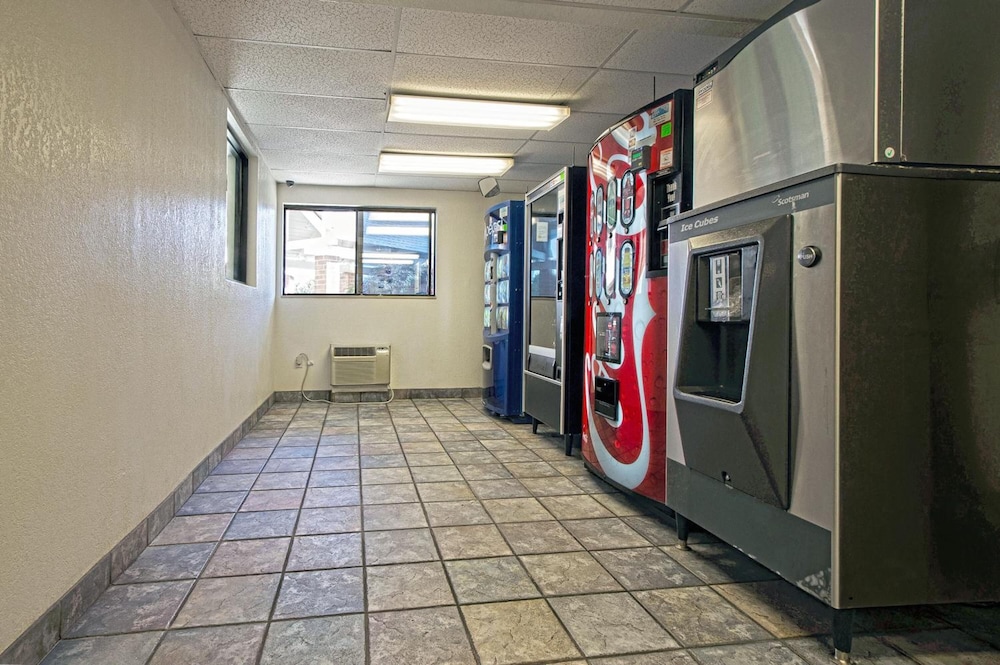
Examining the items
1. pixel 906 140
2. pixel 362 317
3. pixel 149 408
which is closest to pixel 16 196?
pixel 149 408

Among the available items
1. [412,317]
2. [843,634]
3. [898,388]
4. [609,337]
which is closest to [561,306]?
[609,337]

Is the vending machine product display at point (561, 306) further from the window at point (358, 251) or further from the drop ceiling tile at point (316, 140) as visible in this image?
the window at point (358, 251)

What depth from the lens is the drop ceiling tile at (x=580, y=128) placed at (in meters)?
4.21

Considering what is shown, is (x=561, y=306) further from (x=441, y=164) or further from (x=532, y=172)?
(x=532, y=172)

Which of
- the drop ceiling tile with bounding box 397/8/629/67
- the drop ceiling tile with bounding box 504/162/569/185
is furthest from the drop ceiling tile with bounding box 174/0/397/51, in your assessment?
the drop ceiling tile with bounding box 504/162/569/185

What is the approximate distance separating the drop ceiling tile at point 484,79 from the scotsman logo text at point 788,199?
1906mm

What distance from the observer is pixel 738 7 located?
2.62m

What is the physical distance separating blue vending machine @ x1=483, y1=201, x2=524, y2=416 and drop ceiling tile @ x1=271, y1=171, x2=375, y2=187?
1.48 metres

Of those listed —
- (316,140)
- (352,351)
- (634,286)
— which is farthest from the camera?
(352,351)

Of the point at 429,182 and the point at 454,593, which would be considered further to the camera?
the point at 429,182

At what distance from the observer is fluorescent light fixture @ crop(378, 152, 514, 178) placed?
5285 millimetres

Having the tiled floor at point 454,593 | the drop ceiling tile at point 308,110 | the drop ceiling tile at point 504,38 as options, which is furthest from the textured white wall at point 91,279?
the drop ceiling tile at point 504,38

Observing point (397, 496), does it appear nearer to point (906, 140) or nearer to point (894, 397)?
point (894, 397)

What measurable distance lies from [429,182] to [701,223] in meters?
4.52
